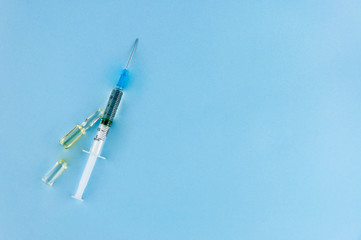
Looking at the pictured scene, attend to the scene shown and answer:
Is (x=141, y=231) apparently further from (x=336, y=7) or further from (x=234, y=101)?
(x=336, y=7)

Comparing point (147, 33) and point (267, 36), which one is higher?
point (267, 36)

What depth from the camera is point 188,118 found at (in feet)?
4.55

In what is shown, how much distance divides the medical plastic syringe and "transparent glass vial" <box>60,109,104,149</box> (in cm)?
5

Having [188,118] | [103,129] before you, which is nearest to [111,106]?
[103,129]

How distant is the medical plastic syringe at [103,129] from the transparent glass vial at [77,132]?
0.05 metres

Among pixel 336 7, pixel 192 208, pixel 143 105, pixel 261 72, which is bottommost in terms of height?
pixel 192 208

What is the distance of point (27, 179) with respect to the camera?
134 cm

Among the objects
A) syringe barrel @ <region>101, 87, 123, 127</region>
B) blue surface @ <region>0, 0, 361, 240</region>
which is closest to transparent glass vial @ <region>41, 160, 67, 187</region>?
blue surface @ <region>0, 0, 361, 240</region>

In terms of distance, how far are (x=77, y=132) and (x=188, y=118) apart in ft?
1.62

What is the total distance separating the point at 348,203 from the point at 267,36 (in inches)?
A: 34.4

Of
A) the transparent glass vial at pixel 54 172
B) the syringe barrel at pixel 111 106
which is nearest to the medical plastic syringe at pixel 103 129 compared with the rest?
the syringe barrel at pixel 111 106

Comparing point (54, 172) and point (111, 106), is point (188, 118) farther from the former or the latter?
point (54, 172)

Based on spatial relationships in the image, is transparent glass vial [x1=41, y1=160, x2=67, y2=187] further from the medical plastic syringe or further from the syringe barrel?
the syringe barrel

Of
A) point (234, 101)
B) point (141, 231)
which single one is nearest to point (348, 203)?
point (234, 101)
